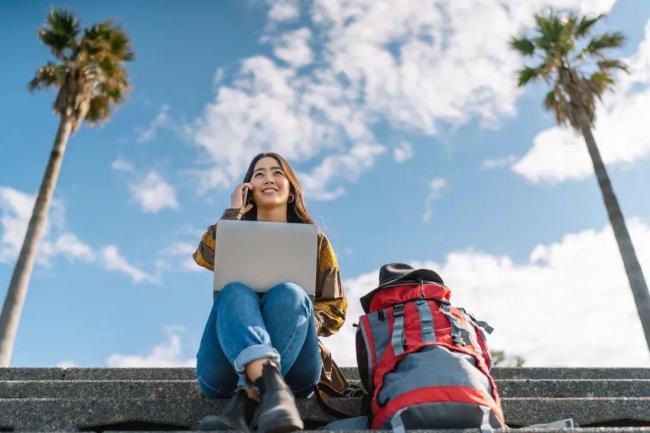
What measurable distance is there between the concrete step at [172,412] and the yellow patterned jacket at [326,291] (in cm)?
35

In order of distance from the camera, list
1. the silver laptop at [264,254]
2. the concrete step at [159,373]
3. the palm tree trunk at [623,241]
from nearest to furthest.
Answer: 1. the silver laptop at [264,254]
2. the concrete step at [159,373]
3. the palm tree trunk at [623,241]

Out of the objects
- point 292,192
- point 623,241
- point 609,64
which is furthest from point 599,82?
point 292,192

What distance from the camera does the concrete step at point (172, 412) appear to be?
7.93 feet

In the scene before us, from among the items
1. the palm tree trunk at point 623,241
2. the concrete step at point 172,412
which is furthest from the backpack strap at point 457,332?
the palm tree trunk at point 623,241

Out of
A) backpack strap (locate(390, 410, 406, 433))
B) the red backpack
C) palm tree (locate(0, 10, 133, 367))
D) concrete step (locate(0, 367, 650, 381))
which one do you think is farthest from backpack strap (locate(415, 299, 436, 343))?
palm tree (locate(0, 10, 133, 367))

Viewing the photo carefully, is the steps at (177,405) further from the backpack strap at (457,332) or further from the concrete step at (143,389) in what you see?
the backpack strap at (457,332)

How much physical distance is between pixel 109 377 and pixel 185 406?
1.61 meters

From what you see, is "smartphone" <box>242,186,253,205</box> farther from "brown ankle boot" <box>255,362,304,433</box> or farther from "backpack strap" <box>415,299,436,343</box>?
"brown ankle boot" <box>255,362,304,433</box>

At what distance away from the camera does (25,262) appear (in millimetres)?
8648

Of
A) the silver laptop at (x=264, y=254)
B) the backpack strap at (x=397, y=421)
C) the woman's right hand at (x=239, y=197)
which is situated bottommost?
the backpack strap at (x=397, y=421)

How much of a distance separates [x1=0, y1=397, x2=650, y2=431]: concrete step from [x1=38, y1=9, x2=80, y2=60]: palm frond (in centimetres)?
Result: 1018

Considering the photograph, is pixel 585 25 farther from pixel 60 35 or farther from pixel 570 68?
pixel 60 35

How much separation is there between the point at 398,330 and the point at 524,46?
1049cm

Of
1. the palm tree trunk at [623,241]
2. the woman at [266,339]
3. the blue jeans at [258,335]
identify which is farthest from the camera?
the palm tree trunk at [623,241]
